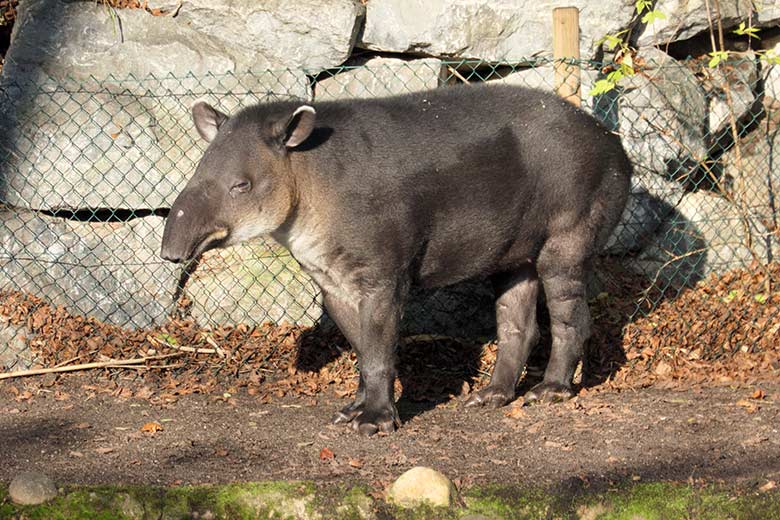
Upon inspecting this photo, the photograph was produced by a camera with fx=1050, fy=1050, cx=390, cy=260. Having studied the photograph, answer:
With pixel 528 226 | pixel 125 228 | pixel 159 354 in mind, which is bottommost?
pixel 159 354

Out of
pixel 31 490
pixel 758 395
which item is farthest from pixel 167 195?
pixel 758 395

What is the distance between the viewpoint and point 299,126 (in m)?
A: 5.95

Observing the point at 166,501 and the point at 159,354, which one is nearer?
the point at 166,501

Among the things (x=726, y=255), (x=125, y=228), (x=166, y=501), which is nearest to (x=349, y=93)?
(x=125, y=228)

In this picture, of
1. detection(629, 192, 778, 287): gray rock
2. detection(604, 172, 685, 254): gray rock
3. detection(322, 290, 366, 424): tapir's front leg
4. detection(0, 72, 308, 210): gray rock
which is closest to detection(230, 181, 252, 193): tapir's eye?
→ detection(322, 290, 366, 424): tapir's front leg

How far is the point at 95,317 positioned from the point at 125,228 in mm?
750

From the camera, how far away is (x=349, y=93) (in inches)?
336

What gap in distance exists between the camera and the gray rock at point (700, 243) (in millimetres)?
8820

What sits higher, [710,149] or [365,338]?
[710,149]

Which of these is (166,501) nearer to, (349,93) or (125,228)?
(125,228)

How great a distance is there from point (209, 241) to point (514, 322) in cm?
239

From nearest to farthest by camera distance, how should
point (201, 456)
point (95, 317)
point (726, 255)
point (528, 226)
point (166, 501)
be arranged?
point (166, 501)
point (201, 456)
point (528, 226)
point (95, 317)
point (726, 255)

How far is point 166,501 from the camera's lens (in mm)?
5094

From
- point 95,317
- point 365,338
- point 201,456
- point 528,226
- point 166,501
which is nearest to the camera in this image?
point 166,501
